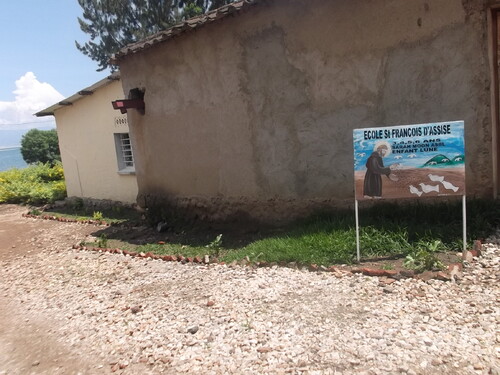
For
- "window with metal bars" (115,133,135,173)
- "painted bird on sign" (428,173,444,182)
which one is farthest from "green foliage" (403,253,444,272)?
"window with metal bars" (115,133,135,173)

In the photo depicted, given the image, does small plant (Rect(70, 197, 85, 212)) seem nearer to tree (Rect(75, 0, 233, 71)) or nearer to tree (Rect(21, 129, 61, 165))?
tree (Rect(75, 0, 233, 71))

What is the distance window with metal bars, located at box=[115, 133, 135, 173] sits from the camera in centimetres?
1228

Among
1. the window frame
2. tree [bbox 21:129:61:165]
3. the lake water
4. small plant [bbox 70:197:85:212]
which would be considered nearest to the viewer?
the window frame

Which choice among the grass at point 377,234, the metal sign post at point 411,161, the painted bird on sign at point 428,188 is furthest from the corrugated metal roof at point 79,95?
the painted bird on sign at point 428,188

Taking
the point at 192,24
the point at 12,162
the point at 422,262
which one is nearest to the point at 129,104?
the point at 192,24

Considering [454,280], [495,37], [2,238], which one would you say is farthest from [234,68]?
[2,238]

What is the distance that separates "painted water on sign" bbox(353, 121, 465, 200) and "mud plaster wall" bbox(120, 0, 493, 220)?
3.27ft

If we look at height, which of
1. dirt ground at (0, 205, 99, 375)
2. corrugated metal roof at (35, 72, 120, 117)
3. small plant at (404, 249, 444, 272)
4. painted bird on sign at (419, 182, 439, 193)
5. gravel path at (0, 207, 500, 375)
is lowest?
dirt ground at (0, 205, 99, 375)

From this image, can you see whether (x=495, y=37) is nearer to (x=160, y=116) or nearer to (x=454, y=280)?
(x=454, y=280)

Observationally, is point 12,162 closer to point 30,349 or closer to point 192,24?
point 192,24

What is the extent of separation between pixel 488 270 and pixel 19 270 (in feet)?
22.5

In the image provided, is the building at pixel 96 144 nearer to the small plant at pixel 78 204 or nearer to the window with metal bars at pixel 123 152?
the window with metal bars at pixel 123 152

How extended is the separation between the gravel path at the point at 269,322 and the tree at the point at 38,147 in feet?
72.2

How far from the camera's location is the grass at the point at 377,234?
5.23 meters
